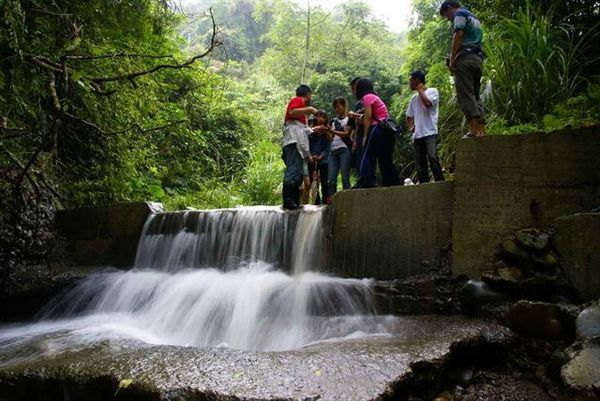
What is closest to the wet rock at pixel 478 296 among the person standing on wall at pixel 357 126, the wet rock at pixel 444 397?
the wet rock at pixel 444 397

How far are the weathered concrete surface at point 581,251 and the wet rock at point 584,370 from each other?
2.85 feet

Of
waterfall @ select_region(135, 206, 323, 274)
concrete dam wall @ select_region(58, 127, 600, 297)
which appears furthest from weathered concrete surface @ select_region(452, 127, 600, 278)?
waterfall @ select_region(135, 206, 323, 274)

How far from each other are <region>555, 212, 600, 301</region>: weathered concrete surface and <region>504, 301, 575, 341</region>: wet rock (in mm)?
401

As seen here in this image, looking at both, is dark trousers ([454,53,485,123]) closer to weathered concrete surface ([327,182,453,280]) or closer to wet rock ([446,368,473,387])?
weathered concrete surface ([327,182,453,280])

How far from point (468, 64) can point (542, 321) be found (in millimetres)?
2722

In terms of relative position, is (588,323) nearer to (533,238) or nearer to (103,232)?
(533,238)

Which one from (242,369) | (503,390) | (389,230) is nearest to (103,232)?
(389,230)

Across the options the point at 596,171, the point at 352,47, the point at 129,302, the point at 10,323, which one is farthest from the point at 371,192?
the point at 352,47

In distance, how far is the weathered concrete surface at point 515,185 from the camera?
3459 mm

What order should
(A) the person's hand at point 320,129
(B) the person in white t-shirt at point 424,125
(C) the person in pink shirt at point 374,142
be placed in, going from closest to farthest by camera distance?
(C) the person in pink shirt at point 374,142 → (B) the person in white t-shirt at point 424,125 → (A) the person's hand at point 320,129

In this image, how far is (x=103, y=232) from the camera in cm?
660

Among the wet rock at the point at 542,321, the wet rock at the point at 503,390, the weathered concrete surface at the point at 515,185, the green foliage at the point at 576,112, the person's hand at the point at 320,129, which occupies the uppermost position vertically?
the person's hand at the point at 320,129

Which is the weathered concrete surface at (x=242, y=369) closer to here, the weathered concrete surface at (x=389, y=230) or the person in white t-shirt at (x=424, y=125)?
the weathered concrete surface at (x=389, y=230)

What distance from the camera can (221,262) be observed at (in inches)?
225
